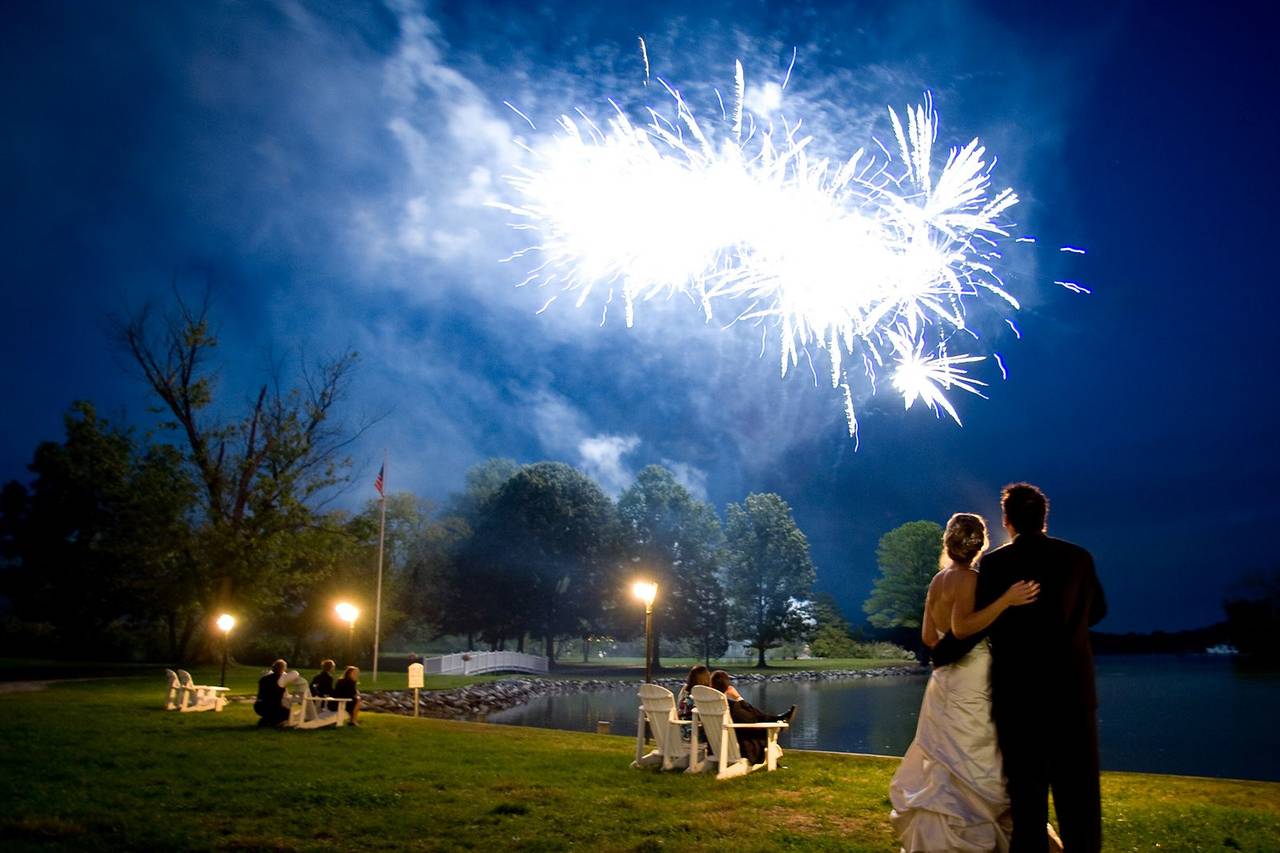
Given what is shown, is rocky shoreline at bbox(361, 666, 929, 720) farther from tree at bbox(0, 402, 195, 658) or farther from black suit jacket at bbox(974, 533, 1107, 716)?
black suit jacket at bbox(974, 533, 1107, 716)

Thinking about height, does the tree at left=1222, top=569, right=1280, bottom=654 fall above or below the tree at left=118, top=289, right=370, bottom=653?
below

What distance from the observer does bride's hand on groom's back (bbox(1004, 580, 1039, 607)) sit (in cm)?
448

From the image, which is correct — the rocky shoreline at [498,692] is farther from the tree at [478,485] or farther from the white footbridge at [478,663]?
the tree at [478,485]

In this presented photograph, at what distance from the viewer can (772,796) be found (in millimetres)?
8375

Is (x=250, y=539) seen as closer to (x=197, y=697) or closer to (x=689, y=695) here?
(x=197, y=697)

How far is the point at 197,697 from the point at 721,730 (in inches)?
561

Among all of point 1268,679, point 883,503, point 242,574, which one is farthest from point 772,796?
point 883,503

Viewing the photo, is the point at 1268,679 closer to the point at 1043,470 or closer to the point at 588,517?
the point at 588,517

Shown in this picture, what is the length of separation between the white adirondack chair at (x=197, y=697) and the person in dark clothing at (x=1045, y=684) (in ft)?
60.0

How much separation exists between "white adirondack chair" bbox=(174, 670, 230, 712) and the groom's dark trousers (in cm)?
1828

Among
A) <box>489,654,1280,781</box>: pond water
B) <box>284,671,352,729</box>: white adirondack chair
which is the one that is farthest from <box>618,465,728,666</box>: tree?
<box>284,671,352,729</box>: white adirondack chair

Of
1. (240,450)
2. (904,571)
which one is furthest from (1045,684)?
(904,571)

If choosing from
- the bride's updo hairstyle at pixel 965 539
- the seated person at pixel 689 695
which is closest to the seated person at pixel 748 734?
the seated person at pixel 689 695

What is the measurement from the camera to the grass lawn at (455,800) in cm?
621
